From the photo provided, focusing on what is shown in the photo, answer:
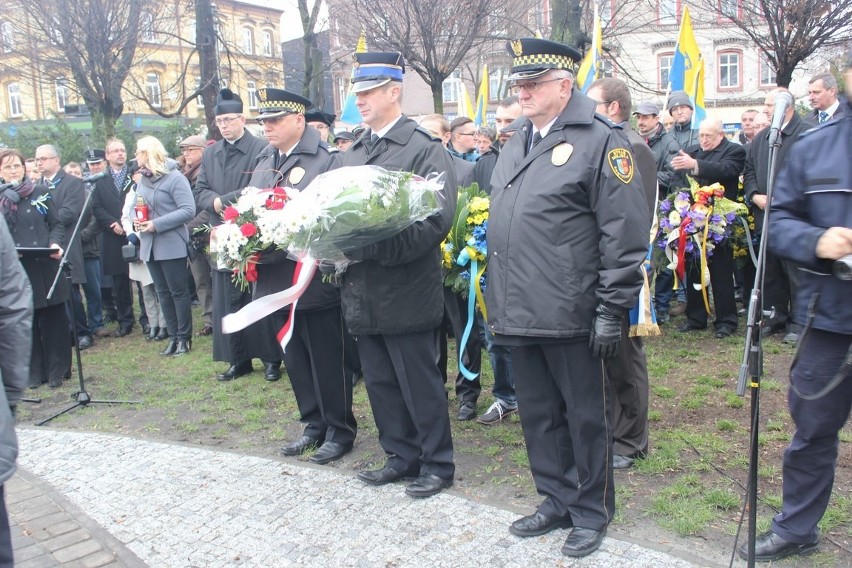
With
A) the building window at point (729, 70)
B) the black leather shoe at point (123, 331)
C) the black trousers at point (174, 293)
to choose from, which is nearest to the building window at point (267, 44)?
the building window at point (729, 70)

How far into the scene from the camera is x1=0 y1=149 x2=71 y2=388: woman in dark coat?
7746mm

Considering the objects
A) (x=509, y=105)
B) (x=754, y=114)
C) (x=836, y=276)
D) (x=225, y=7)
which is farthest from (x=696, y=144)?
(x=225, y=7)

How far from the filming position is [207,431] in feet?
20.0

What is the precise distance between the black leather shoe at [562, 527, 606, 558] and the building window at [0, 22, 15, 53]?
18.1m

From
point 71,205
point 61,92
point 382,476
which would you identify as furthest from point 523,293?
point 61,92

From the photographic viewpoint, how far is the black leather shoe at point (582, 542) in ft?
12.2

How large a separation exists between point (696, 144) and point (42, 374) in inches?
291

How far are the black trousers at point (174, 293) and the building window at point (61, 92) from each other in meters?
11.8

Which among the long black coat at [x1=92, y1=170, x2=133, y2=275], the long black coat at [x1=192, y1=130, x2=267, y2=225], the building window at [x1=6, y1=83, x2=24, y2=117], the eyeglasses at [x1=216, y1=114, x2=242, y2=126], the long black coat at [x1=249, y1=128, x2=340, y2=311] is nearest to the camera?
the long black coat at [x1=249, y1=128, x2=340, y2=311]

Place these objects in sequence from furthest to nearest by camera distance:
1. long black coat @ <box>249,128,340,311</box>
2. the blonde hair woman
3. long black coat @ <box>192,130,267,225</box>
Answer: the blonde hair woman
long black coat @ <box>192,130,267,225</box>
long black coat @ <box>249,128,340,311</box>

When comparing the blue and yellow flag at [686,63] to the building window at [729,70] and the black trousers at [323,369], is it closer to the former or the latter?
the black trousers at [323,369]

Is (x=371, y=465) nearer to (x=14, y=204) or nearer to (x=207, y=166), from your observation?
(x=207, y=166)

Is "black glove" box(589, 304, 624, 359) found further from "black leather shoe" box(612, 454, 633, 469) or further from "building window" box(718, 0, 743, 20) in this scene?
"building window" box(718, 0, 743, 20)

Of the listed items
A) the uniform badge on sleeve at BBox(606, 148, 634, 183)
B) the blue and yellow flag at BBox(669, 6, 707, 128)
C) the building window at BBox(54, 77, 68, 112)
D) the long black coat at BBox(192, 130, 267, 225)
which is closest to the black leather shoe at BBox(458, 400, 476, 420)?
Result: the uniform badge on sleeve at BBox(606, 148, 634, 183)
